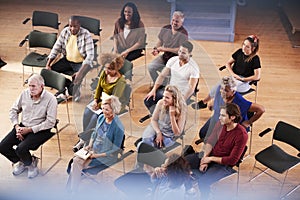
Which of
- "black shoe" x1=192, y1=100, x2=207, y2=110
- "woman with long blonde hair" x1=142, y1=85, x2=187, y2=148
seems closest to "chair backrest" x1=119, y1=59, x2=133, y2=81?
"black shoe" x1=192, y1=100, x2=207, y2=110

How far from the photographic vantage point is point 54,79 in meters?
6.51

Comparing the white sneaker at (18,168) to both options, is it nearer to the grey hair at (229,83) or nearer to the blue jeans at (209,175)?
the blue jeans at (209,175)

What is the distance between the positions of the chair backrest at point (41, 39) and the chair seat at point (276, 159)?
126 inches

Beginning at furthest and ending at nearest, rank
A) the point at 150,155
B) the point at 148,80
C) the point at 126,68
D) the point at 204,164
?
the point at 148,80
the point at 126,68
the point at 204,164
the point at 150,155

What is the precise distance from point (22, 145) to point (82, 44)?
5.75 ft

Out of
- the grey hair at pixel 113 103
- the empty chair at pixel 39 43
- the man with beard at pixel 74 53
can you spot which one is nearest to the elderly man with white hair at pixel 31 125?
the grey hair at pixel 113 103

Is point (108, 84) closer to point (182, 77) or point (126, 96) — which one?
point (126, 96)

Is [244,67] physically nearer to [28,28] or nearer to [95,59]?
[95,59]

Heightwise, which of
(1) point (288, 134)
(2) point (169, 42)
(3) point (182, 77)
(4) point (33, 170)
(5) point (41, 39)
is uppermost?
(2) point (169, 42)

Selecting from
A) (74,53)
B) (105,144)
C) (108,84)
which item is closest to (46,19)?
(74,53)

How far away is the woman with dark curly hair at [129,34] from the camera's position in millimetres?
7258

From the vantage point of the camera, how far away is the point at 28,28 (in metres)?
9.17

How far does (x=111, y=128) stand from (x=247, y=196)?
154 centimetres

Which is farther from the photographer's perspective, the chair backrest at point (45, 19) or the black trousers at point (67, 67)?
the chair backrest at point (45, 19)
